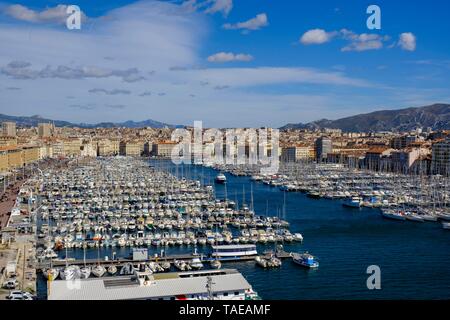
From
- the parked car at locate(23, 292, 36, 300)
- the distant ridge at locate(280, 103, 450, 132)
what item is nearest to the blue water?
the parked car at locate(23, 292, 36, 300)

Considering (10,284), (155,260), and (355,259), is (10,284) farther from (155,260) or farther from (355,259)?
(355,259)

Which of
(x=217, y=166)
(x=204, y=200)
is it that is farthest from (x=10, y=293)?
(x=217, y=166)

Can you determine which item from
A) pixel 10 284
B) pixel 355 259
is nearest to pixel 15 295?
pixel 10 284

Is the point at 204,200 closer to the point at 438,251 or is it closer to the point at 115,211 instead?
the point at 115,211

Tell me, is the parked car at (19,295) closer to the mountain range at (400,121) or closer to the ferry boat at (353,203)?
the ferry boat at (353,203)

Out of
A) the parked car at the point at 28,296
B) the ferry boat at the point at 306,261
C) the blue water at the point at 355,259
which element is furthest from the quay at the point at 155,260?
the parked car at the point at 28,296

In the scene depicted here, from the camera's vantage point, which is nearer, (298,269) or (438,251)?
(298,269)
